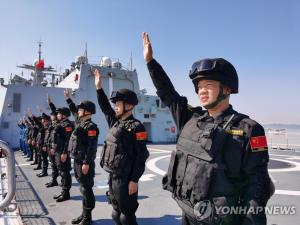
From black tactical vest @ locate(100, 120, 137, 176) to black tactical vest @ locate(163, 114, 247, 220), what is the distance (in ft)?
3.98

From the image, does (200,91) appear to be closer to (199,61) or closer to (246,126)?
(199,61)

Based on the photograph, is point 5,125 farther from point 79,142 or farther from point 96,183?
point 79,142

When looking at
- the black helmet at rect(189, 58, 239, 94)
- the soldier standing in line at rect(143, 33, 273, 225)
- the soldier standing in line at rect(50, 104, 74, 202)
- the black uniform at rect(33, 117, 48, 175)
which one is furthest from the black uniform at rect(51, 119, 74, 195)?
the black helmet at rect(189, 58, 239, 94)

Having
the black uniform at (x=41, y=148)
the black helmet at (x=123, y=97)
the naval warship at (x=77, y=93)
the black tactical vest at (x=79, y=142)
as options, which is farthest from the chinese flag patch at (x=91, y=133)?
the naval warship at (x=77, y=93)

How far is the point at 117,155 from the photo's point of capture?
307cm

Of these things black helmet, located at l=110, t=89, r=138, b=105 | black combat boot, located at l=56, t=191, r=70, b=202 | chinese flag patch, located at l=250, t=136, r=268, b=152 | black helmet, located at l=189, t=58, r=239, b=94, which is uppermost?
black helmet, located at l=189, t=58, r=239, b=94

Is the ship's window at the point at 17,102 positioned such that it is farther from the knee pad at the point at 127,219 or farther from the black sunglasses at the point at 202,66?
the black sunglasses at the point at 202,66

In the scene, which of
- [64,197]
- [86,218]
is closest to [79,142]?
[86,218]

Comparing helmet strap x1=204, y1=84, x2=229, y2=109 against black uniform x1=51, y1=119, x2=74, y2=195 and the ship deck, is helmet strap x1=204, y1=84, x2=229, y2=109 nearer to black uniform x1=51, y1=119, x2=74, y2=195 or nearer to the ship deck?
the ship deck

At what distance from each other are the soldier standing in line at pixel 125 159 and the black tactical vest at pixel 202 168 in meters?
1.21

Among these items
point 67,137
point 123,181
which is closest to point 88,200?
point 123,181

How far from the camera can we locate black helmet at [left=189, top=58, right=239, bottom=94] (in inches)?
71.3

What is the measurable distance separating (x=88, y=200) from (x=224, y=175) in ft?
9.25

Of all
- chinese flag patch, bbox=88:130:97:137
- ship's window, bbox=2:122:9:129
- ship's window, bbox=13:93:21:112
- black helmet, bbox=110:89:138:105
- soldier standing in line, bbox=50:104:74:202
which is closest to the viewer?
black helmet, bbox=110:89:138:105
